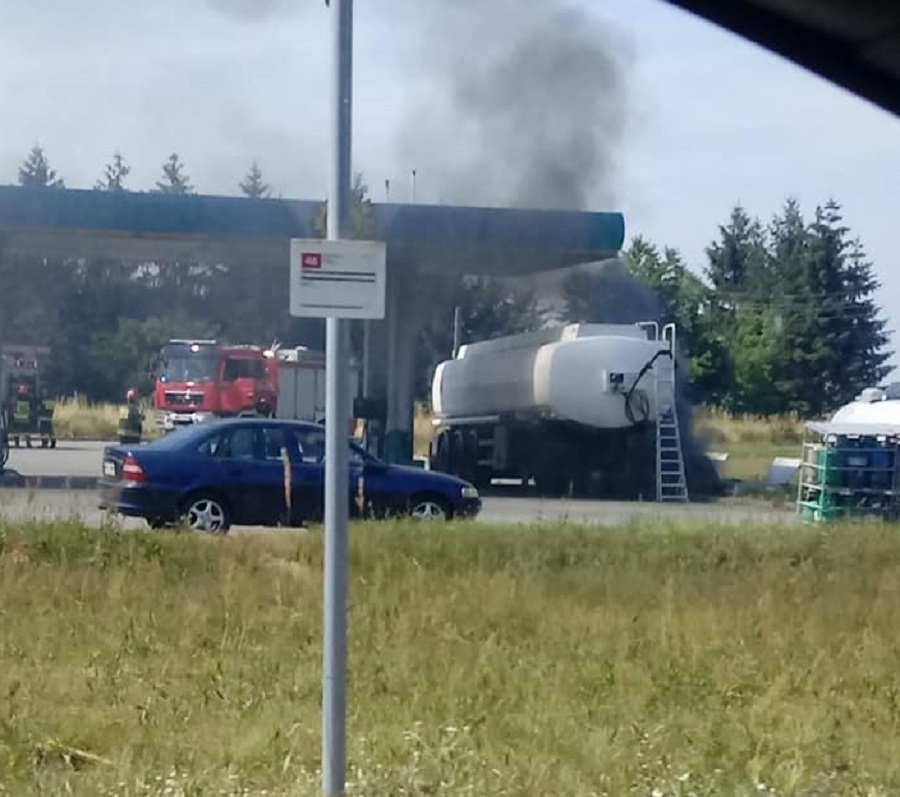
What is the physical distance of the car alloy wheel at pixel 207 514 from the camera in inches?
773

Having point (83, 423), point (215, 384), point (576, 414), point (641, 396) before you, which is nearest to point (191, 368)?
point (215, 384)

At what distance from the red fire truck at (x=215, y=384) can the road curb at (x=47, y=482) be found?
763 centimetres

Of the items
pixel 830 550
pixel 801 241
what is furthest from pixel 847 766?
pixel 801 241

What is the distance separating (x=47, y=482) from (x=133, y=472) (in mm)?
12324

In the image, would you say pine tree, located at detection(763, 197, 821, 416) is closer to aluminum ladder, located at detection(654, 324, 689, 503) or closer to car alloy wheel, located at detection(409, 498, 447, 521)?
aluminum ladder, located at detection(654, 324, 689, 503)

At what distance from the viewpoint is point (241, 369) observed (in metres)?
40.8

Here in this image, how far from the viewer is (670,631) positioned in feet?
37.7

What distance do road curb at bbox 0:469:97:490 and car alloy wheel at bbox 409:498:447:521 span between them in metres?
9.71

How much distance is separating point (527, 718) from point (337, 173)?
3332mm

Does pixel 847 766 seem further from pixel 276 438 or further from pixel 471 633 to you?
pixel 276 438

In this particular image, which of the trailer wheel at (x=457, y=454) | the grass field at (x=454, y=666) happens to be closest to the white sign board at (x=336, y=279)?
the grass field at (x=454, y=666)

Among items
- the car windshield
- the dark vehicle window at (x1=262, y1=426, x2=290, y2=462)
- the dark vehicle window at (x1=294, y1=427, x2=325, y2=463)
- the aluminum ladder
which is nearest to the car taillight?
the dark vehicle window at (x1=262, y1=426, x2=290, y2=462)

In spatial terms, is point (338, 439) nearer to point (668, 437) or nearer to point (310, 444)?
point (310, 444)

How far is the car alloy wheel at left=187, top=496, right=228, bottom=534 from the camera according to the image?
19.6 m
